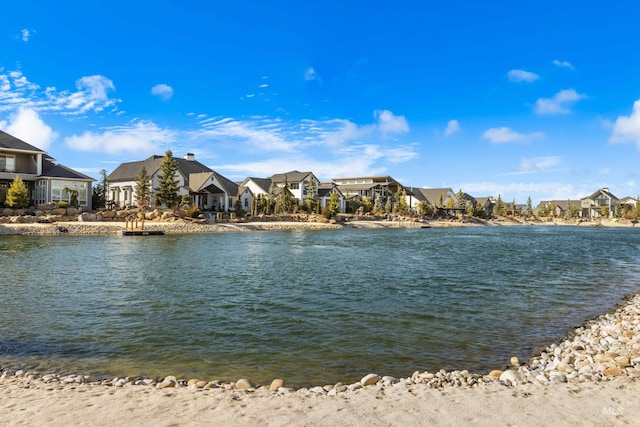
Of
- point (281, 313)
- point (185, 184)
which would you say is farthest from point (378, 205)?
point (281, 313)

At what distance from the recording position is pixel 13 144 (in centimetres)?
4350

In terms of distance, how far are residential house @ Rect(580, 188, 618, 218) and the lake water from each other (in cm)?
11094

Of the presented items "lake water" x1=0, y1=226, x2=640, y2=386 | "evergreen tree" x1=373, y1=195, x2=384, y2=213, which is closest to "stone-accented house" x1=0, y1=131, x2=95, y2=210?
"lake water" x1=0, y1=226, x2=640, y2=386

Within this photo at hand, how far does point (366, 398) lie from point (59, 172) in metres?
50.6

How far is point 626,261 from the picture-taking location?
26984mm

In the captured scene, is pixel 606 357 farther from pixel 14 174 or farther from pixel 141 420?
pixel 14 174

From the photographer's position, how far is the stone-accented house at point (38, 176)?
43.3m

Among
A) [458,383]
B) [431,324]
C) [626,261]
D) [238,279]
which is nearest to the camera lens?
[458,383]

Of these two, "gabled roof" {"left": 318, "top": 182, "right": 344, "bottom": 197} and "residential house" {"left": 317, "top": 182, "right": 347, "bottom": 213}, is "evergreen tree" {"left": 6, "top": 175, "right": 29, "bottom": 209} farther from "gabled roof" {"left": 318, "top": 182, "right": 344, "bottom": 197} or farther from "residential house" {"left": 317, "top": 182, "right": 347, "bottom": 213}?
"gabled roof" {"left": 318, "top": 182, "right": 344, "bottom": 197}

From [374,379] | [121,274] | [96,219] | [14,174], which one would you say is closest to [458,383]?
[374,379]

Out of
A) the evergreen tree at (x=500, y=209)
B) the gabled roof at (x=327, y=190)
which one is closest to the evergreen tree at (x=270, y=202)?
the gabled roof at (x=327, y=190)

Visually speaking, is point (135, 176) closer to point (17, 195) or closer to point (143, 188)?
point (143, 188)

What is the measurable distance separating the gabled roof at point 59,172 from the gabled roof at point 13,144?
2340 millimetres

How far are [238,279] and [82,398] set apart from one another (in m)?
11.5
